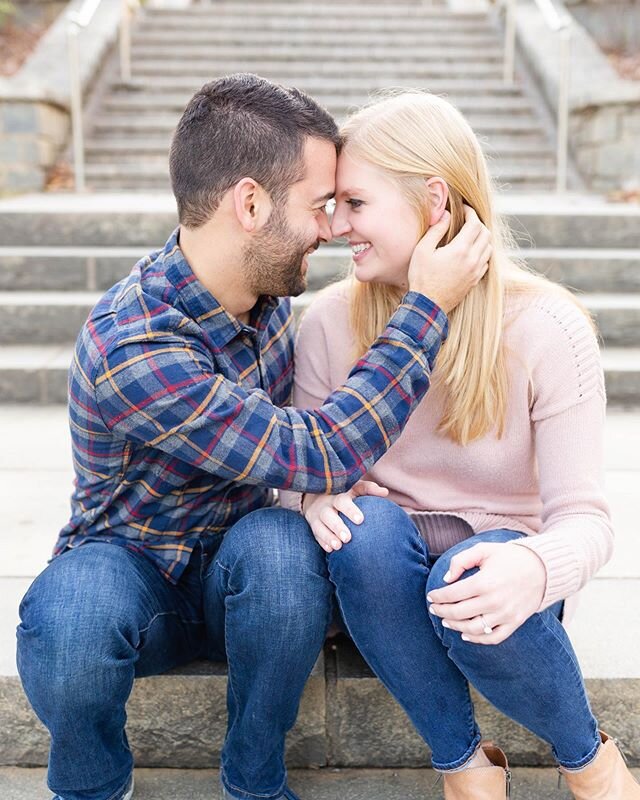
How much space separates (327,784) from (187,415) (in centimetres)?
85

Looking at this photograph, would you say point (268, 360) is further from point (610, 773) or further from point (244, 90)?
point (610, 773)

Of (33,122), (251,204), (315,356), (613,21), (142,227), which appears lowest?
(142,227)

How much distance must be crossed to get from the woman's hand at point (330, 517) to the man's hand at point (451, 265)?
42cm

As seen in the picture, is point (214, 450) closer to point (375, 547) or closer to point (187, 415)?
point (187, 415)

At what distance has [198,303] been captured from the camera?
6.17 feet

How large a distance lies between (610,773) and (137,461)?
1058 mm

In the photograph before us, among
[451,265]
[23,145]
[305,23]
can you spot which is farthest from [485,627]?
[305,23]

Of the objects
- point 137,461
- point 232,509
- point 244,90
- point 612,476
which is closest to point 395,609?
point 232,509

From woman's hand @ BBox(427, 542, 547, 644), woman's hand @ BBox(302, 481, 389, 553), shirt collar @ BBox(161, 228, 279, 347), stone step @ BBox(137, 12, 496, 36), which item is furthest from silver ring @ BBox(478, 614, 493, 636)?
stone step @ BBox(137, 12, 496, 36)

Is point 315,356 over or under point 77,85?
over

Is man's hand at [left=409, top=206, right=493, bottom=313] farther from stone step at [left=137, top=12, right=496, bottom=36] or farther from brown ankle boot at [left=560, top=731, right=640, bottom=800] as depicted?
stone step at [left=137, top=12, right=496, bottom=36]

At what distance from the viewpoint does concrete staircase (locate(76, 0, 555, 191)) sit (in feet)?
24.6

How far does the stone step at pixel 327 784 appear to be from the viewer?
195 cm

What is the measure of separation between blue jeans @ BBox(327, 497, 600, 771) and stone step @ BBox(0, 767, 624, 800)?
0.75 ft
